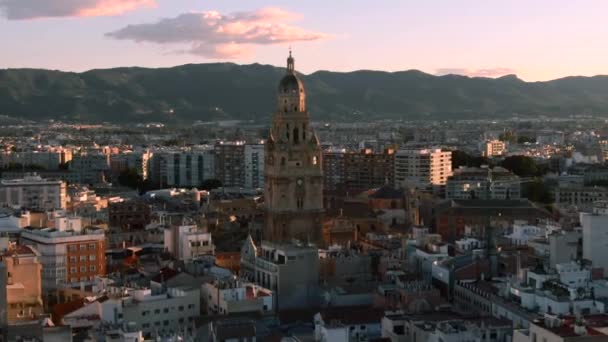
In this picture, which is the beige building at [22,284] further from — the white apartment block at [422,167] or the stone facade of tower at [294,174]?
the white apartment block at [422,167]

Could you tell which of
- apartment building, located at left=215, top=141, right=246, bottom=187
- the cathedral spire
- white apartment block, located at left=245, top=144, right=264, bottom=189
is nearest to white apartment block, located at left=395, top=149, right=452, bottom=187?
white apartment block, located at left=245, top=144, right=264, bottom=189

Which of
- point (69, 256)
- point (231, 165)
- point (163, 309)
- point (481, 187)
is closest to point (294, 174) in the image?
point (69, 256)

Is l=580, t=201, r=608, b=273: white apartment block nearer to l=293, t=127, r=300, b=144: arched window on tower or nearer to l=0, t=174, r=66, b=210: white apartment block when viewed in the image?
l=293, t=127, r=300, b=144: arched window on tower

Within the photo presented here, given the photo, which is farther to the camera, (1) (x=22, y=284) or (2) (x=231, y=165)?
(2) (x=231, y=165)

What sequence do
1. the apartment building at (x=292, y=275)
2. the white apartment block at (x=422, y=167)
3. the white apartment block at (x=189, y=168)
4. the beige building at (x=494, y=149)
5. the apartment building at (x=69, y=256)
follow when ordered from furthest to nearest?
the beige building at (x=494, y=149), the white apartment block at (x=189, y=168), the white apartment block at (x=422, y=167), the apartment building at (x=69, y=256), the apartment building at (x=292, y=275)

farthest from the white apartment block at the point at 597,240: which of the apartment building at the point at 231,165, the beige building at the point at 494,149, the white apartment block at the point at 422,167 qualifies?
the beige building at the point at 494,149

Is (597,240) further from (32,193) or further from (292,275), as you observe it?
(32,193)
